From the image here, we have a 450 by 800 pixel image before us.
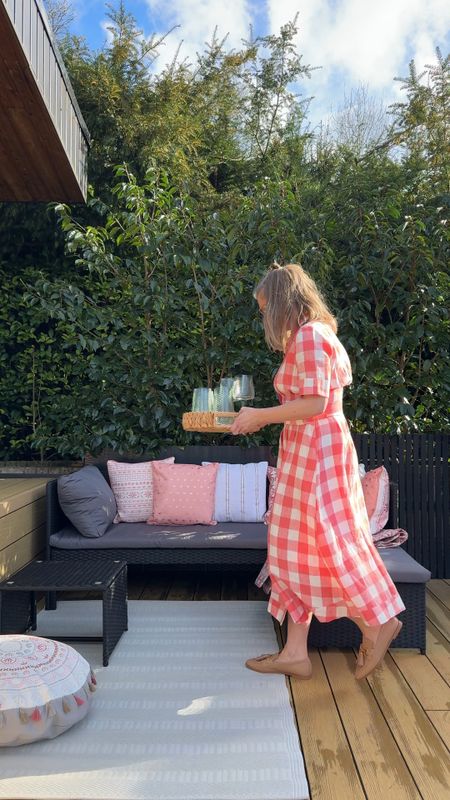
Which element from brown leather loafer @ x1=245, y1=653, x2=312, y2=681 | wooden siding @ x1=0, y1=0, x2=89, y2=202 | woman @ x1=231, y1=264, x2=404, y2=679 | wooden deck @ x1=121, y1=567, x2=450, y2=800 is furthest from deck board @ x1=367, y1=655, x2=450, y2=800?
wooden siding @ x1=0, y1=0, x2=89, y2=202

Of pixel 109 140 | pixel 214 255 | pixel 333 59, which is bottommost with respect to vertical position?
pixel 214 255

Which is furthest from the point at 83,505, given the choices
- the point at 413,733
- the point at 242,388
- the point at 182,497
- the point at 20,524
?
the point at 413,733

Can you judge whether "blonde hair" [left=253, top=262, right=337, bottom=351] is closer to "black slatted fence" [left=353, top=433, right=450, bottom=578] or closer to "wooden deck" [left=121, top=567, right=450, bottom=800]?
"wooden deck" [left=121, top=567, right=450, bottom=800]

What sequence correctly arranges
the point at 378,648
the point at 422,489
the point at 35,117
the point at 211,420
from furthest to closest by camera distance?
the point at 422,489
the point at 35,117
the point at 211,420
the point at 378,648

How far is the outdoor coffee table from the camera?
8.97ft

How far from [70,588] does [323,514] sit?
1.01m

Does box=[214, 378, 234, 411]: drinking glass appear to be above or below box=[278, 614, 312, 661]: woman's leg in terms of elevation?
above

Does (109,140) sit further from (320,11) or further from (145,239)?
(320,11)

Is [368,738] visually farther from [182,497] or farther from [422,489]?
[422,489]

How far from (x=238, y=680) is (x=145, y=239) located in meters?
2.60

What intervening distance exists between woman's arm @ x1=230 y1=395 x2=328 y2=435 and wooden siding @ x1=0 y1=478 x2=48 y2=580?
1.44 metres

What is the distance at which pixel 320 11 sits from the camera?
6613 mm

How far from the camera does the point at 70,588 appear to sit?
2721mm

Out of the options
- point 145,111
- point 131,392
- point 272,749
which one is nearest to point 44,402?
point 131,392
